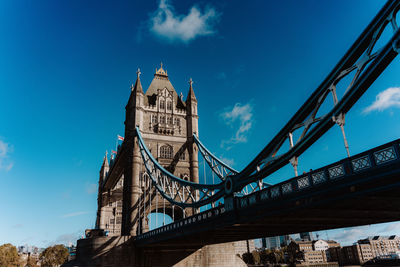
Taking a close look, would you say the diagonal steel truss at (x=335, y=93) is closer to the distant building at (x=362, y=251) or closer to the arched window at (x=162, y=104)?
the arched window at (x=162, y=104)

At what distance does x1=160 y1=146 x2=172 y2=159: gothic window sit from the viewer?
37.3m

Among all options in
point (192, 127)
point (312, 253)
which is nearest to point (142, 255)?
point (192, 127)

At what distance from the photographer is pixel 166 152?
123 ft

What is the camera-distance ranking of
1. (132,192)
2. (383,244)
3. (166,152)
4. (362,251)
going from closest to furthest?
(132,192)
(166,152)
(362,251)
(383,244)

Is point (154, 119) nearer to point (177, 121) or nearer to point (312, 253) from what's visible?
point (177, 121)

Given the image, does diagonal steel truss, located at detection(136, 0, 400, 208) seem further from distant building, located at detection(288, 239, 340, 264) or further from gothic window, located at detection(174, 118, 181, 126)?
distant building, located at detection(288, 239, 340, 264)

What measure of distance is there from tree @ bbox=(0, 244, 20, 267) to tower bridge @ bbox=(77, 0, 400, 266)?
77.2 ft

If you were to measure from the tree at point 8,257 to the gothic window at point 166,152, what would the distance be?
2827 cm

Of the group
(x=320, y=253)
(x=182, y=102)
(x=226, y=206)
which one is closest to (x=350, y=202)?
(x=226, y=206)

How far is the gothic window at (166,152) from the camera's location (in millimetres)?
37312

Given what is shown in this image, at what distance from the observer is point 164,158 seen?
37.1 metres

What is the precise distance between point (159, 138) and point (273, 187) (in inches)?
1026

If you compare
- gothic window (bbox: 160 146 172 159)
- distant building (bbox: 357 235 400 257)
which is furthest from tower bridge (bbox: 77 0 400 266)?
distant building (bbox: 357 235 400 257)

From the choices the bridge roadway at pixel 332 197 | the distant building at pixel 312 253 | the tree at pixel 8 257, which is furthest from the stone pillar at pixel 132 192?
the distant building at pixel 312 253
